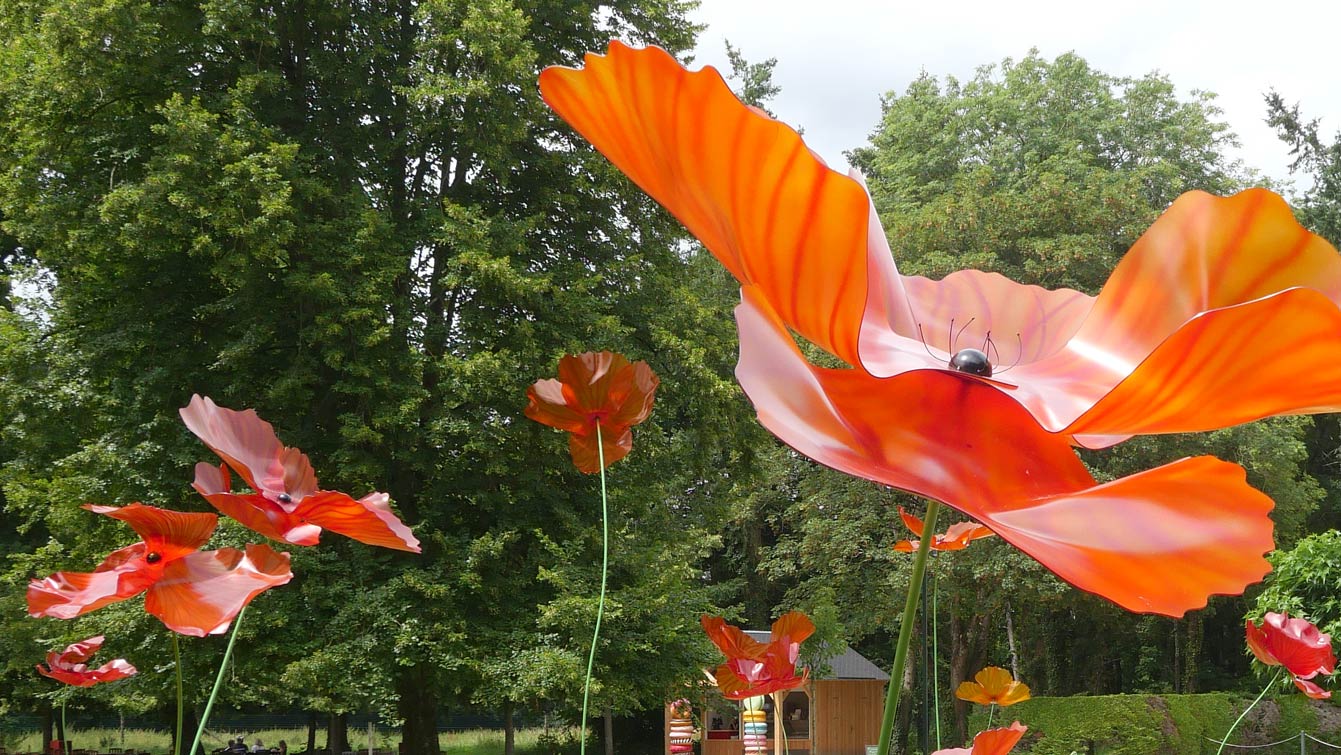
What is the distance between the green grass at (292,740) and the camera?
2077 cm

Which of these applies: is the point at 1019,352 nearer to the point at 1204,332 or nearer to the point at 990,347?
the point at 990,347

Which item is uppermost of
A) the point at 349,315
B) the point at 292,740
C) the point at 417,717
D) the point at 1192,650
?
the point at 349,315

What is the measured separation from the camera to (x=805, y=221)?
18.8 inches

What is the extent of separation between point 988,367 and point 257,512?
0.49m

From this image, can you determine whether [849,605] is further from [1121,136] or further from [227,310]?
[227,310]

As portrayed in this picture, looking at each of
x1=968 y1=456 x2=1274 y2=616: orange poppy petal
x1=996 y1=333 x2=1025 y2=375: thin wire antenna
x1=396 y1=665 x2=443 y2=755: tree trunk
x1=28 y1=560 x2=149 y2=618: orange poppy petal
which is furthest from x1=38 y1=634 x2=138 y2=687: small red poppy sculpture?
x1=396 y1=665 x2=443 y2=755: tree trunk

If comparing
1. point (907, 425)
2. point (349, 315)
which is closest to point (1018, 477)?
point (907, 425)

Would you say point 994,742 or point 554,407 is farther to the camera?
point 554,407

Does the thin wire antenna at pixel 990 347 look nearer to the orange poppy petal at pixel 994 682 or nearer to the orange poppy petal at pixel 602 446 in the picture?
the orange poppy petal at pixel 602 446

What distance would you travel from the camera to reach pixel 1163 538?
41 cm

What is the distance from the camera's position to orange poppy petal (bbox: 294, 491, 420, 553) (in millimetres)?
693

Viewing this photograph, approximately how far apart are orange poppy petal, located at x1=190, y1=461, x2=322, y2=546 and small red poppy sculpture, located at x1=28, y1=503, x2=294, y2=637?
0.02 metres

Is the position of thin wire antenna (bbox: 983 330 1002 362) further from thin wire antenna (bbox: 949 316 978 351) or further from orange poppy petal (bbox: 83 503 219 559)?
orange poppy petal (bbox: 83 503 219 559)

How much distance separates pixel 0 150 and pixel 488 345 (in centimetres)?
547
